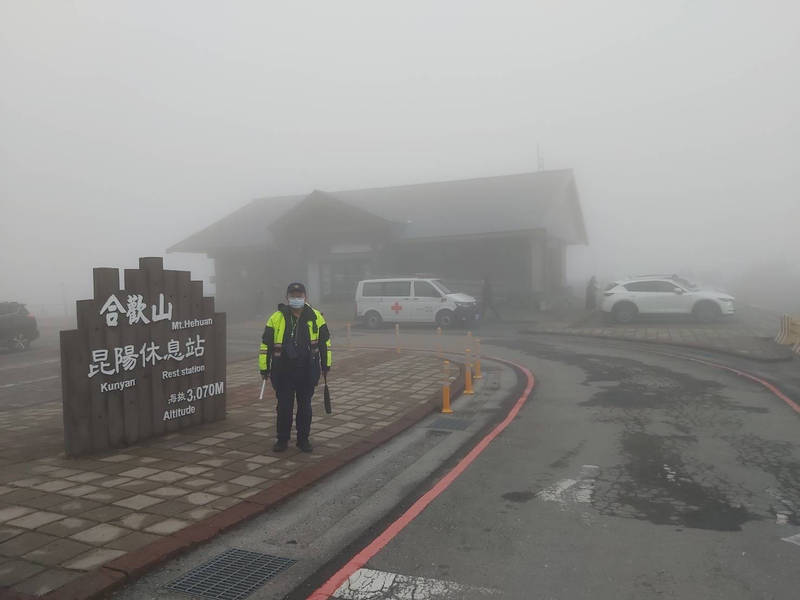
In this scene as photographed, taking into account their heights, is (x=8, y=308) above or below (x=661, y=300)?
above

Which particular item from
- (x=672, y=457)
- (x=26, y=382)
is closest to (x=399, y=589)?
(x=672, y=457)

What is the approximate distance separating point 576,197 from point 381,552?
32816 millimetres

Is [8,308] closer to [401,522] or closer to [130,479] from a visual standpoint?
[130,479]

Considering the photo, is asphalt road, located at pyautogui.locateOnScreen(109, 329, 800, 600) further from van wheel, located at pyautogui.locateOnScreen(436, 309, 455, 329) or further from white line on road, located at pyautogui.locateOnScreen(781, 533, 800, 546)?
van wheel, located at pyautogui.locateOnScreen(436, 309, 455, 329)

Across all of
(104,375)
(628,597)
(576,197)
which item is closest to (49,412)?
(104,375)

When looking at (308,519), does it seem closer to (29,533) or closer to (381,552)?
(381,552)

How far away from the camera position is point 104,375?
6.46 meters

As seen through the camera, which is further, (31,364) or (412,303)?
(412,303)

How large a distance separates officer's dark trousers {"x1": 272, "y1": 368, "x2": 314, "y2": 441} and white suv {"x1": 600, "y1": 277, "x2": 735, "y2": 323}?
16.9 m

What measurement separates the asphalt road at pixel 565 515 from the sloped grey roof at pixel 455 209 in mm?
18555

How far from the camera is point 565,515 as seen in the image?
492 centimetres

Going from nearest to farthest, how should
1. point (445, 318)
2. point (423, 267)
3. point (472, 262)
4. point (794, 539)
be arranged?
point (794, 539), point (445, 318), point (472, 262), point (423, 267)

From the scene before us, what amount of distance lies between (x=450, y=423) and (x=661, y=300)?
597 inches

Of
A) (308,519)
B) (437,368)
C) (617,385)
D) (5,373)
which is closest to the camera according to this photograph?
(308,519)
